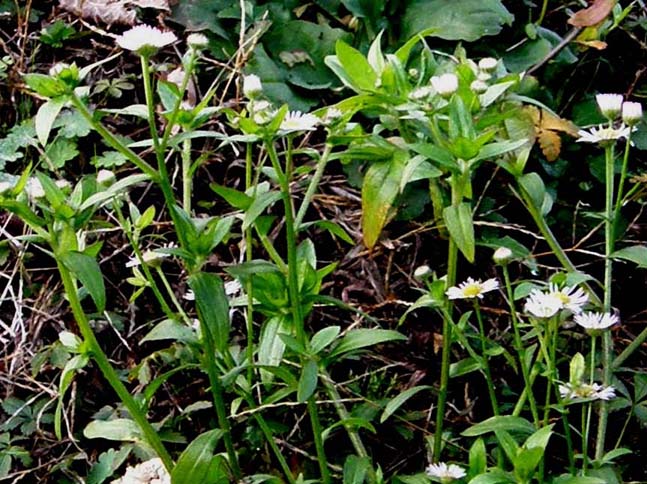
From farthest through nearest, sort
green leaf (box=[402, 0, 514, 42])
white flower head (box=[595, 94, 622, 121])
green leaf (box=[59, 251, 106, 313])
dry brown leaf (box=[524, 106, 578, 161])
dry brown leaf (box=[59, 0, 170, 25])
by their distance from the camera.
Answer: dry brown leaf (box=[59, 0, 170, 25]), green leaf (box=[402, 0, 514, 42]), dry brown leaf (box=[524, 106, 578, 161]), white flower head (box=[595, 94, 622, 121]), green leaf (box=[59, 251, 106, 313])

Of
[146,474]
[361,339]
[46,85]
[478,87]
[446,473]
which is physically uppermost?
[46,85]

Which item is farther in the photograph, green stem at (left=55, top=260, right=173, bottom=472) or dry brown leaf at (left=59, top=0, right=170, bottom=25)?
dry brown leaf at (left=59, top=0, right=170, bottom=25)

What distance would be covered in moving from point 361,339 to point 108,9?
103 cm

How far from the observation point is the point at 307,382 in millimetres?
1031

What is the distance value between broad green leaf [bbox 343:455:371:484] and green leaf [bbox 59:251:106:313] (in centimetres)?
35

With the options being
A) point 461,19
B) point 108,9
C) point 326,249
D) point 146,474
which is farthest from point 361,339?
point 108,9

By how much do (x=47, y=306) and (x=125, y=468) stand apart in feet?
0.99

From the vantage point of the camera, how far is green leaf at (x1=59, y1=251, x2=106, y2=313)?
0.96m

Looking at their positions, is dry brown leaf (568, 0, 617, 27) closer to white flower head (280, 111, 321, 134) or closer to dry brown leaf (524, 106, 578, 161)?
dry brown leaf (524, 106, 578, 161)

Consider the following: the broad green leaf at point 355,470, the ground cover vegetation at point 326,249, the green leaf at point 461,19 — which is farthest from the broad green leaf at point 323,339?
the green leaf at point 461,19

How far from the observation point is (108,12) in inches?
73.7

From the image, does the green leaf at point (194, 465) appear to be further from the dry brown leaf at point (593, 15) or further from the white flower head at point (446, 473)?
the dry brown leaf at point (593, 15)

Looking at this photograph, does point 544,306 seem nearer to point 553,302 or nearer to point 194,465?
point 553,302

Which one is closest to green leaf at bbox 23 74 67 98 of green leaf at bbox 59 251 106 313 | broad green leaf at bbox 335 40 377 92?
green leaf at bbox 59 251 106 313
